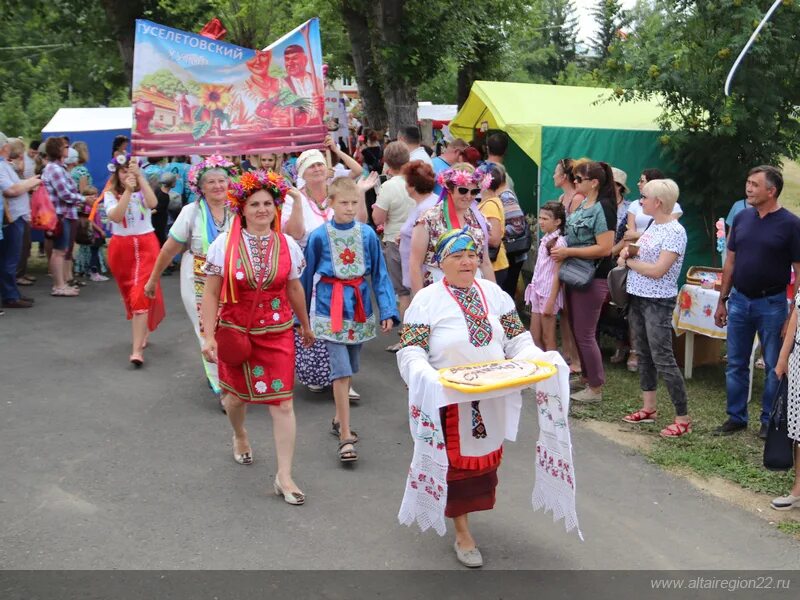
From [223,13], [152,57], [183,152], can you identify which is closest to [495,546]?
[183,152]

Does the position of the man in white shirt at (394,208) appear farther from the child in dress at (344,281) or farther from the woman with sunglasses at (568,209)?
the child in dress at (344,281)

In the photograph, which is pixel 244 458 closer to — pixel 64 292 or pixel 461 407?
pixel 461 407

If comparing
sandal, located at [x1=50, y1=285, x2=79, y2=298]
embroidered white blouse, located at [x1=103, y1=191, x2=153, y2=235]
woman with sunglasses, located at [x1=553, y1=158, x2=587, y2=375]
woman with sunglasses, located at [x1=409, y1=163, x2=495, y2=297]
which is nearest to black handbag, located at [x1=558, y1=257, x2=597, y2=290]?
woman with sunglasses, located at [x1=553, y1=158, x2=587, y2=375]

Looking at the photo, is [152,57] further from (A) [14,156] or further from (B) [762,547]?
(B) [762,547]

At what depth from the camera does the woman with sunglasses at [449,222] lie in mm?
6566


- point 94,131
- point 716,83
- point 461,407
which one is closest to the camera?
point 461,407

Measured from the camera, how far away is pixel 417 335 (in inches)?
177

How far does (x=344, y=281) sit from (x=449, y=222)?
0.99 meters

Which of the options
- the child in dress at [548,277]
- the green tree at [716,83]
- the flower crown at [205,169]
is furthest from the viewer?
the green tree at [716,83]

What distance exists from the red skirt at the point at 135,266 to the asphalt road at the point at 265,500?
0.82 meters

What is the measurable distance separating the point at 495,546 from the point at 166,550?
69.1 inches

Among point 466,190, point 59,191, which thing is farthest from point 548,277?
point 59,191

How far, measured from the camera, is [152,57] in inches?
312

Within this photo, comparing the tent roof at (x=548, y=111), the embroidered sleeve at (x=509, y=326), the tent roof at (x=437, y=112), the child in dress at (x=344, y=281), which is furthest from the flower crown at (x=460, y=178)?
the tent roof at (x=437, y=112)
